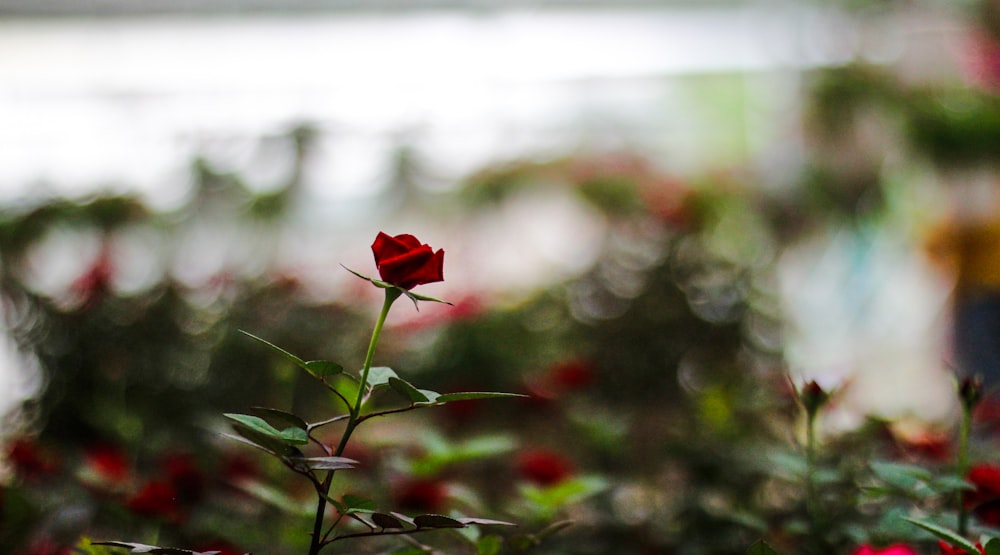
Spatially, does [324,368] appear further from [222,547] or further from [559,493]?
[222,547]

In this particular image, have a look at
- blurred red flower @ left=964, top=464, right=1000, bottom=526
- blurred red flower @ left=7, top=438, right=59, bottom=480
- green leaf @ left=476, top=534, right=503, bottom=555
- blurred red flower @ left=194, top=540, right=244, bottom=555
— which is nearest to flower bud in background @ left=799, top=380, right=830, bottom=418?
blurred red flower @ left=964, top=464, right=1000, bottom=526

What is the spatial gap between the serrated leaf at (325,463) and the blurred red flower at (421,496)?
387mm

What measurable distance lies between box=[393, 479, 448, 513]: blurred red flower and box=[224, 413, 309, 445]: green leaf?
0.39 m

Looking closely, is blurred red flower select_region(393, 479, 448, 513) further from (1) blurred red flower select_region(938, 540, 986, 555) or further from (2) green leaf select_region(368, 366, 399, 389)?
(1) blurred red flower select_region(938, 540, 986, 555)

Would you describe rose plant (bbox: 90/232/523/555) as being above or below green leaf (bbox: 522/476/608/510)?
above

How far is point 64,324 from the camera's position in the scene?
1494 millimetres

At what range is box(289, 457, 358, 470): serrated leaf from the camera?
1.38 ft

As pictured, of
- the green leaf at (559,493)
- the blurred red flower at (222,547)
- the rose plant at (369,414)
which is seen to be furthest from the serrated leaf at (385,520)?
the blurred red flower at (222,547)

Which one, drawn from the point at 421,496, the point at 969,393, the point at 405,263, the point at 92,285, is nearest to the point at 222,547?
the point at 421,496

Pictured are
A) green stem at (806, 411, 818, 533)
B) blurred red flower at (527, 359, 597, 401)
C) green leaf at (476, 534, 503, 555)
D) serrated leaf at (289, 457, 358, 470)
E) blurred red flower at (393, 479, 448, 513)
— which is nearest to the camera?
serrated leaf at (289, 457, 358, 470)

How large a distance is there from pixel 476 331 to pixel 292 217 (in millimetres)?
730

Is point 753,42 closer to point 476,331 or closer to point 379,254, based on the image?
→ point 476,331

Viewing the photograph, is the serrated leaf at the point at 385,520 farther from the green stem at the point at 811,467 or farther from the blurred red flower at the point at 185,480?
the blurred red flower at the point at 185,480

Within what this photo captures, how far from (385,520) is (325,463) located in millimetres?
59
